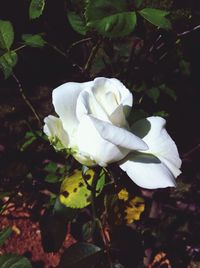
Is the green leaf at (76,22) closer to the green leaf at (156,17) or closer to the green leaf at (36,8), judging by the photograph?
the green leaf at (36,8)

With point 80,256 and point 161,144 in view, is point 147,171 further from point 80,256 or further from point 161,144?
point 80,256

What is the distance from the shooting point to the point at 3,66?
779 millimetres

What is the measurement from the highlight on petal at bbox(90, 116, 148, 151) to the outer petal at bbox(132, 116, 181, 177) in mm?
80

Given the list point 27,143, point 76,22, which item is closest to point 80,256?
point 27,143

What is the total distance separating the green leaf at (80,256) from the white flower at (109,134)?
19cm

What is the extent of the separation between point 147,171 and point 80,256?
0.77 ft

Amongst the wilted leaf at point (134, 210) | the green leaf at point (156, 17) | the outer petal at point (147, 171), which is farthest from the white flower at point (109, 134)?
the wilted leaf at point (134, 210)

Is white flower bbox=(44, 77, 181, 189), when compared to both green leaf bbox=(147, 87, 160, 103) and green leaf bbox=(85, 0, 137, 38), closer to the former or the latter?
green leaf bbox=(85, 0, 137, 38)

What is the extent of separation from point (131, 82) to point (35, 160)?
1.02 ft

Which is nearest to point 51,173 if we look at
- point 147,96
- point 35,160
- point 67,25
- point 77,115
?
point 35,160

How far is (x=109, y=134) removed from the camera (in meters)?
0.61

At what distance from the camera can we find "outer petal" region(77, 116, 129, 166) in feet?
2.11

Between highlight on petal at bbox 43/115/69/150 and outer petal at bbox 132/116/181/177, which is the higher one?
outer petal at bbox 132/116/181/177

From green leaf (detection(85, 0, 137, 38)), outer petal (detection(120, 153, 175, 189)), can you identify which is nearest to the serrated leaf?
outer petal (detection(120, 153, 175, 189))
